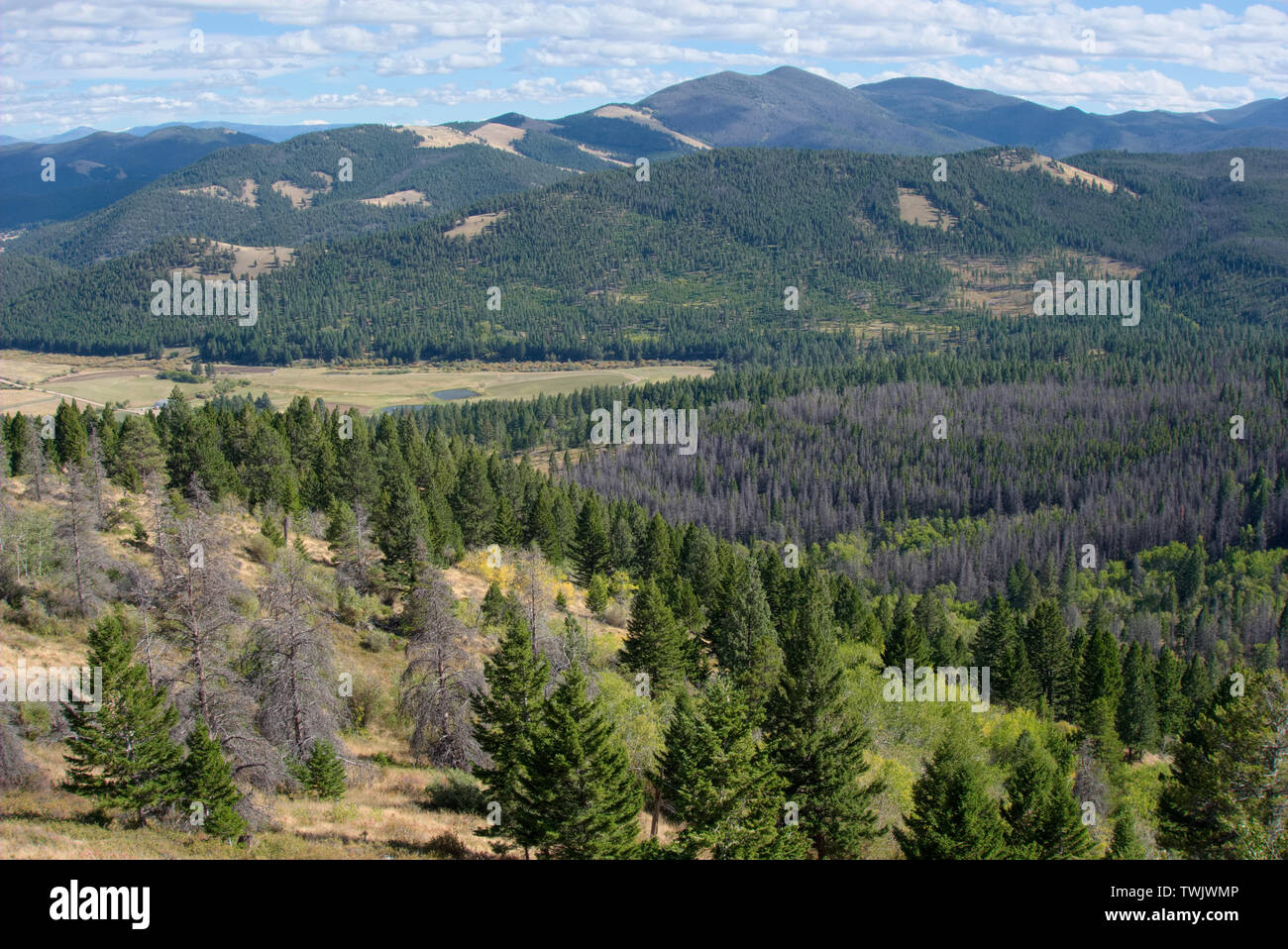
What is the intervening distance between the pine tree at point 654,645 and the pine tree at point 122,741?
3200 centimetres

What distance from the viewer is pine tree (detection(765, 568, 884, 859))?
35688 millimetres

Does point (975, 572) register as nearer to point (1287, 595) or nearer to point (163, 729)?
point (1287, 595)

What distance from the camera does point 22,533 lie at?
50.5m

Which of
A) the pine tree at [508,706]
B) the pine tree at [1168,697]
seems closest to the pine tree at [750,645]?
the pine tree at [508,706]

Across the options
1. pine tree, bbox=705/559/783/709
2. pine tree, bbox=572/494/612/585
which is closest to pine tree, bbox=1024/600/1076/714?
pine tree, bbox=705/559/783/709

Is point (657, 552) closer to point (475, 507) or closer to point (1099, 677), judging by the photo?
point (475, 507)

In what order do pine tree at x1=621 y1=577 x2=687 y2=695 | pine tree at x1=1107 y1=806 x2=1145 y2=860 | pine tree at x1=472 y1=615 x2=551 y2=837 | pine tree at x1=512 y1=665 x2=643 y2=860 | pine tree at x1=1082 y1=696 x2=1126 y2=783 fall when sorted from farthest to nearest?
1. pine tree at x1=1082 y1=696 x2=1126 y2=783
2. pine tree at x1=621 y1=577 x2=687 y2=695
3. pine tree at x1=1107 y1=806 x2=1145 y2=860
4. pine tree at x1=472 y1=615 x2=551 y2=837
5. pine tree at x1=512 y1=665 x2=643 y2=860

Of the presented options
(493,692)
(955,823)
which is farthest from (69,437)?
(955,823)

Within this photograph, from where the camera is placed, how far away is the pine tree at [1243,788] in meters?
34.1

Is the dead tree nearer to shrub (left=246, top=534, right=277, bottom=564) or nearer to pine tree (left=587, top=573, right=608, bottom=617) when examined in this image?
shrub (left=246, top=534, right=277, bottom=564)

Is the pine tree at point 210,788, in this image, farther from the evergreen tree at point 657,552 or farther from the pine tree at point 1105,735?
the pine tree at point 1105,735

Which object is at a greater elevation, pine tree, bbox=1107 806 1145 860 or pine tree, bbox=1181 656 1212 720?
pine tree, bbox=1107 806 1145 860

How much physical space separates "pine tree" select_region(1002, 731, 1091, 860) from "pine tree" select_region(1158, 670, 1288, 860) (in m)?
4.30
